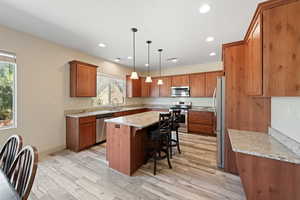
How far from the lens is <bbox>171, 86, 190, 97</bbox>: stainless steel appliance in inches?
209

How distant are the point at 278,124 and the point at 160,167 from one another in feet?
6.63

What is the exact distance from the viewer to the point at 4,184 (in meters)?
0.96

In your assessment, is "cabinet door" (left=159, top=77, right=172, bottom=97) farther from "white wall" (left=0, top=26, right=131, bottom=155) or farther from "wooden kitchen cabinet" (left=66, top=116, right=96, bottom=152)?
"white wall" (left=0, top=26, right=131, bottom=155)

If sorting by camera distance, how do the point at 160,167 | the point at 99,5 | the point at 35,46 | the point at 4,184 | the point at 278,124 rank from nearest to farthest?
the point at 4,184
the point at 278,124
the point at 99,5
the point at 160,167
the point at 35,46

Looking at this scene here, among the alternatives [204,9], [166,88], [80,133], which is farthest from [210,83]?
[80,133]

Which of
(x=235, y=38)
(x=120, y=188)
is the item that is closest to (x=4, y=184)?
(x=120, y=188)

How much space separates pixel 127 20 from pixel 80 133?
2870 millimetres

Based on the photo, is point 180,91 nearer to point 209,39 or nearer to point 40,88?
point 209,39

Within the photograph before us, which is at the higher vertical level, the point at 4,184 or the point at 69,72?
the point at 69,72

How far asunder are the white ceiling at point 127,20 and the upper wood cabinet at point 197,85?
5.73ft

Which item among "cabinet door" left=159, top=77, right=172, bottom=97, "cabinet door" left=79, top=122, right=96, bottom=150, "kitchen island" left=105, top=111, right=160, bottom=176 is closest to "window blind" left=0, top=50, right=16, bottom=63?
"cabinet door" left=79, top=122, right=96, bottom=150

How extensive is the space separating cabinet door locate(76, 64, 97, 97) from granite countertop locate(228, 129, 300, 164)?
3.75 meters

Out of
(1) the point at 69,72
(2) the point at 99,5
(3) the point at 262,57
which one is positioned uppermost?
(2) the point at 99,5

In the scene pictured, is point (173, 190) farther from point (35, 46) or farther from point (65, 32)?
point (35, 46)
